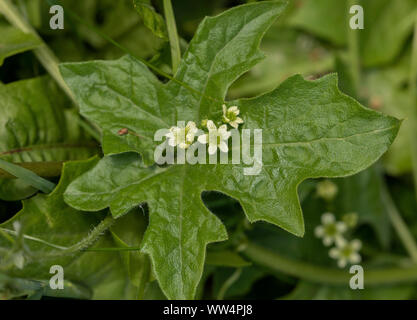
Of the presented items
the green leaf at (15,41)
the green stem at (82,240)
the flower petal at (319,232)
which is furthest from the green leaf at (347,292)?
the green leaf at (15,41)

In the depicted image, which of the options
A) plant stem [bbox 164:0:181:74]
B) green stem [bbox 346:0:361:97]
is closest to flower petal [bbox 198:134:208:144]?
plant stem [bbox 164:0:181:74]

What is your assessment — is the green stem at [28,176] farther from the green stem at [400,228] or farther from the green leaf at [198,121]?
the green stem at [400,228]

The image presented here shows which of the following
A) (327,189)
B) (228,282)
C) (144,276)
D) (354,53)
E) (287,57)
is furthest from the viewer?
(287,57)

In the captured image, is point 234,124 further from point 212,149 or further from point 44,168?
point 44,168

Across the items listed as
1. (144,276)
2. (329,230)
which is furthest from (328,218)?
(144,276)

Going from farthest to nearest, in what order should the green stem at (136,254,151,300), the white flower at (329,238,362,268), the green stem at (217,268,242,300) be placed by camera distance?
the white flower at (329,238,362,268)
the green stem at (217,268,242,300)
the green stem at (136,254,151,300)

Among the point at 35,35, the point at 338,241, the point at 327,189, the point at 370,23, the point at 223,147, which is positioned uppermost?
the point at 370,23

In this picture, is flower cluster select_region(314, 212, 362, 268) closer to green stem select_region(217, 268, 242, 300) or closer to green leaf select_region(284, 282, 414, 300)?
green leaf select_region(284, 282, 414, 300)

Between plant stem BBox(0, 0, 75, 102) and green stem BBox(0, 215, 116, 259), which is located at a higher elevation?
plant stem BBox(0, 0, 75, 102)
